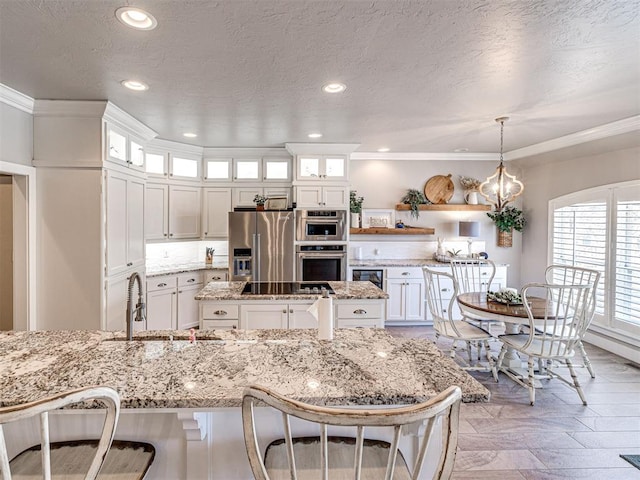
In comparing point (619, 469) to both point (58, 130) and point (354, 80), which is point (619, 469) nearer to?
point (354, 80)

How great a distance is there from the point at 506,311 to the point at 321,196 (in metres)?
2.67

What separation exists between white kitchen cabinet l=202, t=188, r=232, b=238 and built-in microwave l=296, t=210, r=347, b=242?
1.13 meters

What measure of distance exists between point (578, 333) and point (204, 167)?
4.78m

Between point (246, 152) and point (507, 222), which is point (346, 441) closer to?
point (246, 152)

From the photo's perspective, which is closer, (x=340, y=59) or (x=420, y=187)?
(x=340, y=59)

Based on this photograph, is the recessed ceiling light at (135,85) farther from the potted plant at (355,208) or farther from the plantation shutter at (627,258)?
the plantation shutter at (627,258)

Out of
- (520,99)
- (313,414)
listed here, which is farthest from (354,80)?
(313,414)

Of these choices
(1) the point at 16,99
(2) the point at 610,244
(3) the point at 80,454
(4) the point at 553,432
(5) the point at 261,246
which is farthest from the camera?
(5) the point at 261,246

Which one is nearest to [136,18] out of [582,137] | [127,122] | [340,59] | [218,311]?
[340,59]

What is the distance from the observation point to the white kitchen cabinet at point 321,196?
477 centimetres

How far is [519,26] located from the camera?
1875 mm

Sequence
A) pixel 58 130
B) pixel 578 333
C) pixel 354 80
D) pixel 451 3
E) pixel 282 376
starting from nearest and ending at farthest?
pixel 282 376 < pixel 451 3 < pixel 354 80 < pixel 578 333 < pixel 58 130

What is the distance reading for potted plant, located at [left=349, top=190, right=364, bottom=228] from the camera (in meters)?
5.35

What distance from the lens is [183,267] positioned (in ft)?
15.7
